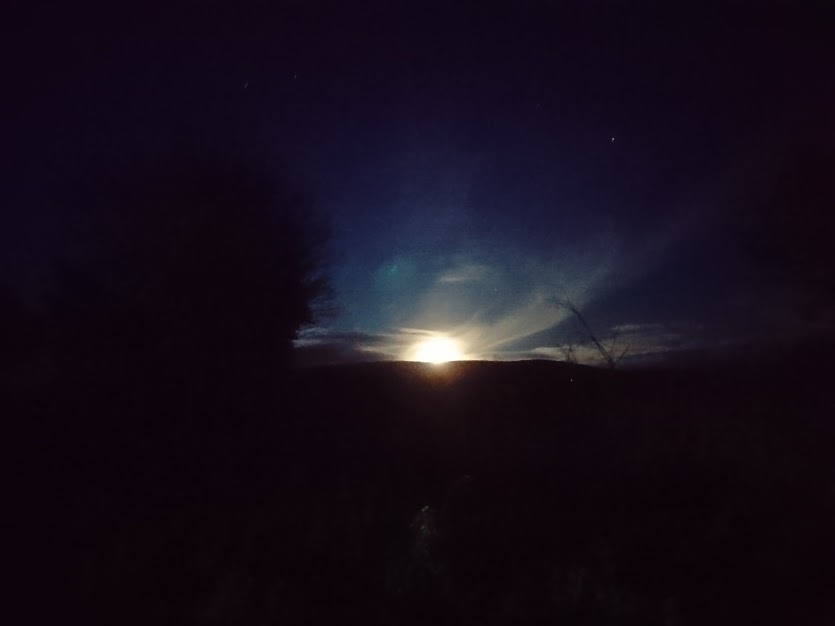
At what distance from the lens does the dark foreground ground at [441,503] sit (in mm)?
8078

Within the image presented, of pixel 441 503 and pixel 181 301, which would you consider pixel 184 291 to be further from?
pixel 441 503

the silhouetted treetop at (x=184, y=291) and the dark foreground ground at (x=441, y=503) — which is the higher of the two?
the silhouetted treetop at (x=184, y=291)

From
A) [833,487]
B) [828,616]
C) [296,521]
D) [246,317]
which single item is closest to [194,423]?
[246,317]

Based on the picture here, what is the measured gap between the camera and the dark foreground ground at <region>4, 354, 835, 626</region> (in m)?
8.08

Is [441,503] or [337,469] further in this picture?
[337,469]

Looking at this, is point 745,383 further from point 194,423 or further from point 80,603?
point 80,603

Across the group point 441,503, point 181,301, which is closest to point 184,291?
point 181,301

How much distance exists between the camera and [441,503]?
32.2 feet

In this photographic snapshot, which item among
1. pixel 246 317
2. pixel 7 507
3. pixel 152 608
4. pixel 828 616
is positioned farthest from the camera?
pixel 246 317

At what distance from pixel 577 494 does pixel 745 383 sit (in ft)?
16.9

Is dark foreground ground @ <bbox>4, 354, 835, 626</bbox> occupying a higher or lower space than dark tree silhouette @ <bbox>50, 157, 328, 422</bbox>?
lower

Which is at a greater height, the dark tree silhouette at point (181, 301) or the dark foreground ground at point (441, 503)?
the dark tree silhouette at point (181, 301)

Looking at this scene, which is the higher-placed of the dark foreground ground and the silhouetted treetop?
the silhouetted treetop

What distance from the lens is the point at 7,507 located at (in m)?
10.8
